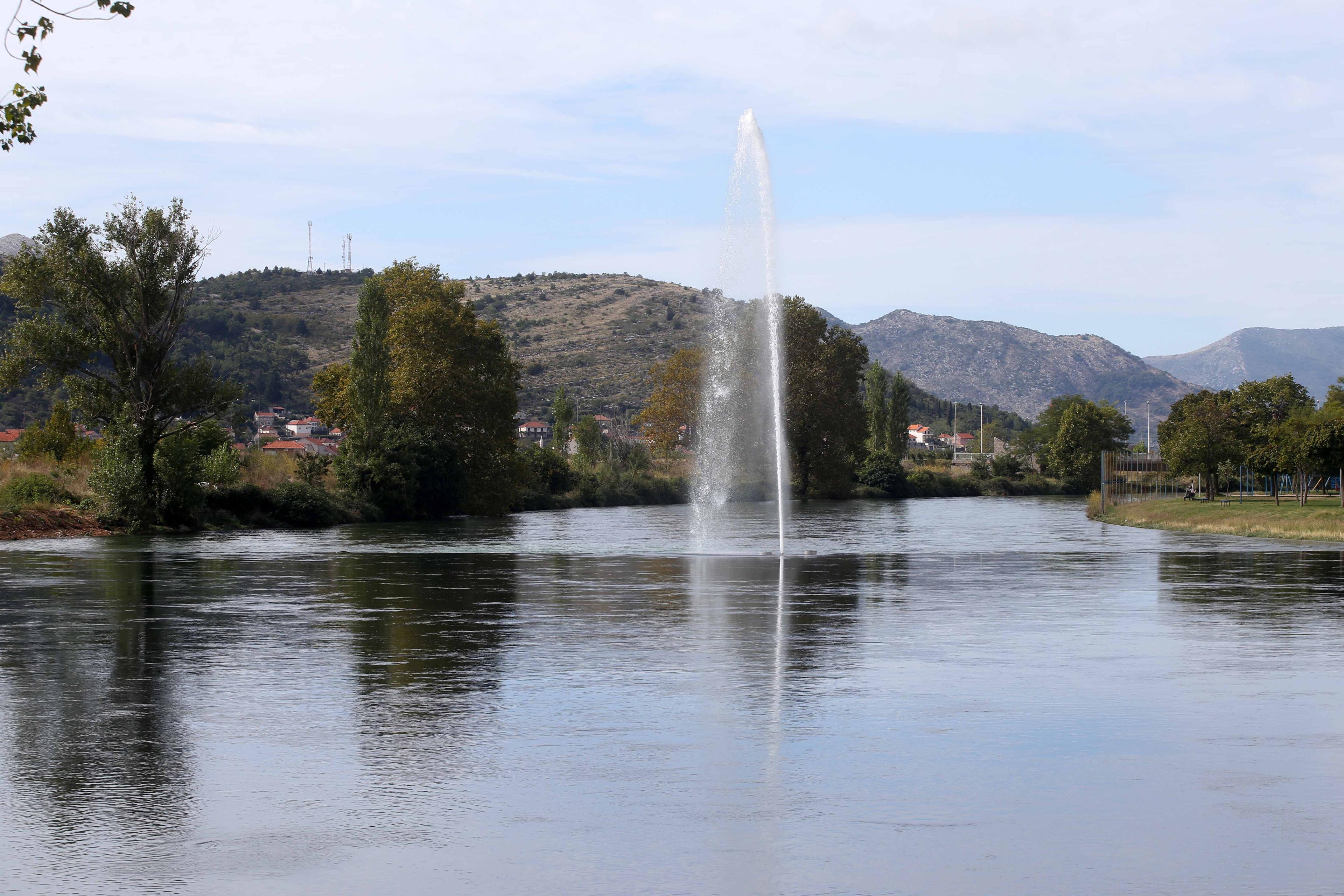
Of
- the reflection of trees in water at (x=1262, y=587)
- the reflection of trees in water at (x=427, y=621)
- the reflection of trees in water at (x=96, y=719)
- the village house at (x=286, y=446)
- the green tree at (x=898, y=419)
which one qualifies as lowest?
the reflection of trees in water at (x=1262, y=587)

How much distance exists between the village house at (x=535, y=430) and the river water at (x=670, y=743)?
139 metres

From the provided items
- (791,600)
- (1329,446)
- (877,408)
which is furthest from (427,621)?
(877,408)

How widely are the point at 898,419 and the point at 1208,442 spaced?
4942 cm

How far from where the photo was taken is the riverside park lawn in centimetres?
4550

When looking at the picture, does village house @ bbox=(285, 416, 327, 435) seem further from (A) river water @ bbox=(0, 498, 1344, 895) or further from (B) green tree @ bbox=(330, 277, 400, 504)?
(A) river water @ bbox=(0, 498, 1344, 895)

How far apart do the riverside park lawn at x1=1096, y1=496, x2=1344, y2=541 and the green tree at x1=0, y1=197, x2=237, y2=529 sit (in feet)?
125

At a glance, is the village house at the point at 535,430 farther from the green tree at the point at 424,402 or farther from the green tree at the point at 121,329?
the green tree at the point at 121,329

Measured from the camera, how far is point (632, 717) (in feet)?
34.6

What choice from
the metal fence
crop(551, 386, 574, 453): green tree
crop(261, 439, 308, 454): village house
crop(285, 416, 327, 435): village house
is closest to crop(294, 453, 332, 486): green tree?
crop(551, 386, 574, 453): green tree

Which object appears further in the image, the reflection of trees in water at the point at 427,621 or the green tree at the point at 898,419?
the green tree at the point at 898,419

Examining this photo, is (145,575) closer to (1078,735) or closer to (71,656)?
(71,656)

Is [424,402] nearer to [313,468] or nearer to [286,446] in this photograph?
[313,468]

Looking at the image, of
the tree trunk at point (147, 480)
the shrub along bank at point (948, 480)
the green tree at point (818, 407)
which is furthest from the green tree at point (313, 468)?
the shrub along bank at point (948, 480)

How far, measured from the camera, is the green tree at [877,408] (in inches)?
4877
